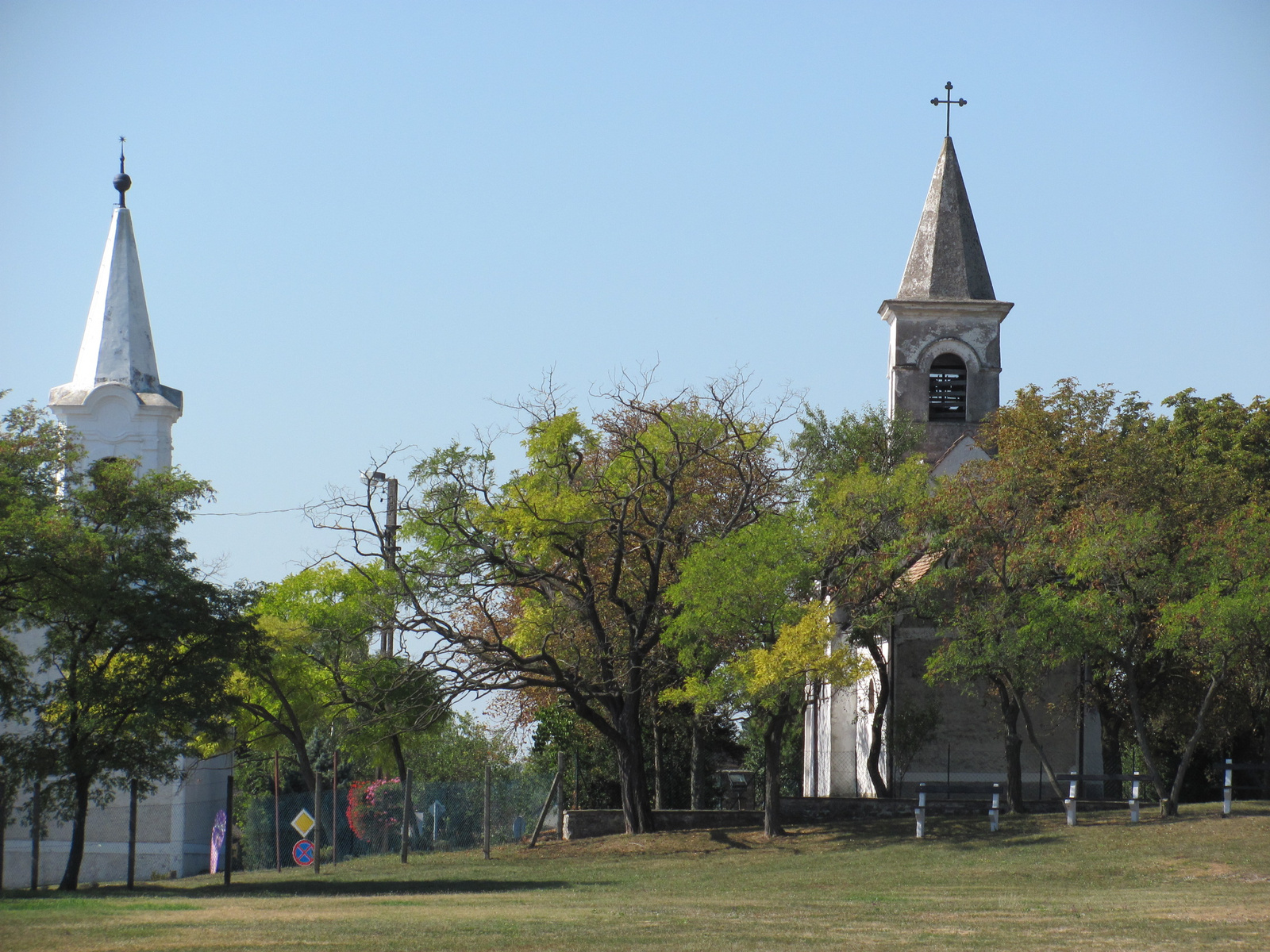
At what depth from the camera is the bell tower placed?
39125mm

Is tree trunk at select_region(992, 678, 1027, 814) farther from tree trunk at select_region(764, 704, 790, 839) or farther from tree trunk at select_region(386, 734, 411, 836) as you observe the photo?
tree trunk at select_region(386, 734, 411, 836)

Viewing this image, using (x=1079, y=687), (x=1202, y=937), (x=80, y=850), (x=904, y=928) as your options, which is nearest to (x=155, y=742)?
(x=80, y=850)

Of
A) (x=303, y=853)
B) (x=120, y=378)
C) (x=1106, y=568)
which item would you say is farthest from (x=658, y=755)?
(x=120, y=378)

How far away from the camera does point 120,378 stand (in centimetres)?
4303

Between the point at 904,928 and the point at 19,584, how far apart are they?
14773mm

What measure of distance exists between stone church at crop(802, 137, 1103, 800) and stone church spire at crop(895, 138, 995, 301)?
3cm

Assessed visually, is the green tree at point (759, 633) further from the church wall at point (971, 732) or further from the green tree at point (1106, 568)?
the church wall at point (971, 732)

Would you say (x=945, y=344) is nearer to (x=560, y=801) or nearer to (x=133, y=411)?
(x=560, y=801)

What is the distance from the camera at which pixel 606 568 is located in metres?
31.4

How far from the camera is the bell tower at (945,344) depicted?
39.1m

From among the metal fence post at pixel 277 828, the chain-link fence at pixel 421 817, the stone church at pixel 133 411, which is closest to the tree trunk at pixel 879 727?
the chain-link fence at pixel 421 817

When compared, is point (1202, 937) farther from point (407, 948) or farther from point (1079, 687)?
point (1079, 687)

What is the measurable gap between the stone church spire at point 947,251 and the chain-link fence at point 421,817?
58.4 feet

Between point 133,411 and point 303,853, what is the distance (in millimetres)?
19816
